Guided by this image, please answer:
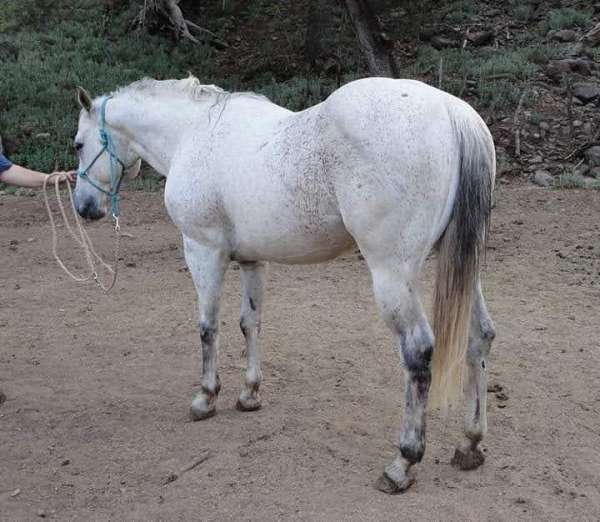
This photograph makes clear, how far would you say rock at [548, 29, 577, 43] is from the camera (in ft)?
44.0

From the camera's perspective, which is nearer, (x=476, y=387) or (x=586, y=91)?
(x=476, y=387)

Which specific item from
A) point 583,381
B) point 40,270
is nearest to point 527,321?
point 583,381

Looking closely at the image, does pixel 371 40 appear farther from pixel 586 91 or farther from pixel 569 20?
pixel 569 20

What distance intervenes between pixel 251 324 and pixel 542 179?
5.91 metres

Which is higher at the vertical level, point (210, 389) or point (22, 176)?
point (22, 176)

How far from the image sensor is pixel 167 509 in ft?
10.9

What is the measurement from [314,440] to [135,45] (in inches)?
473

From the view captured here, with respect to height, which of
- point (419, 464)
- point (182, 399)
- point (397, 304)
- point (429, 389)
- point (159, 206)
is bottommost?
point (159, 206)

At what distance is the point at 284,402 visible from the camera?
4410 millimetres

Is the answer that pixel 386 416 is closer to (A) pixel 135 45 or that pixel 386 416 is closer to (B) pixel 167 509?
(B) pixel 167 509

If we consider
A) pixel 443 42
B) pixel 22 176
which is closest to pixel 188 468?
pixel 22 176

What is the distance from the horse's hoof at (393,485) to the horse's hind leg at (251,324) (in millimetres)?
1113

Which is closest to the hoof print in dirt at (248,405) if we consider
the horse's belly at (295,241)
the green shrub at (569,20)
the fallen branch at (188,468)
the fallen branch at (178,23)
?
the fallen branch at (188,468)

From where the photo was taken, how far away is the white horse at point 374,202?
3.12m
